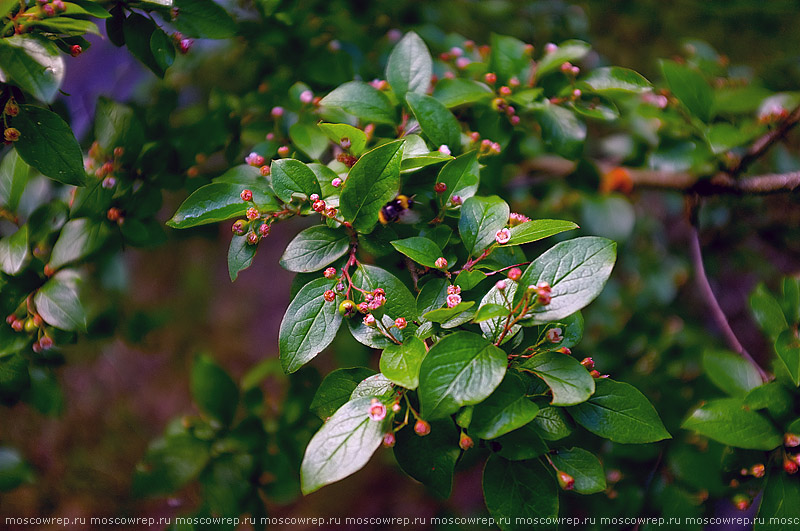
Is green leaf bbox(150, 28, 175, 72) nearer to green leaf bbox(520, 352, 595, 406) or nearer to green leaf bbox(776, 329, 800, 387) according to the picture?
green leaf bbox(520, 352, 595, 406)

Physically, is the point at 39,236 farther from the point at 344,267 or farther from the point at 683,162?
the point at 683,162

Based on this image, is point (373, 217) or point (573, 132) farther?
point (573, 132)

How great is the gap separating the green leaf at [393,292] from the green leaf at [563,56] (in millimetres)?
469

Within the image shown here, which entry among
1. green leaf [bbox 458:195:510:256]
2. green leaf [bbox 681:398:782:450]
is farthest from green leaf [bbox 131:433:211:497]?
green leaf [bbox 681:398:782:450]

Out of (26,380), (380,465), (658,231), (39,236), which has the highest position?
(39,236)

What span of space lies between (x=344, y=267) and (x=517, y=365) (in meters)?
0.24

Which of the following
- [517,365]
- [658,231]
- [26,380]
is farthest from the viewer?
[658,231]

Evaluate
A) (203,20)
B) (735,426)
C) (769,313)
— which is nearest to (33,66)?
(203,20)

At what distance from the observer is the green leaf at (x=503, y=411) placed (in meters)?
0.48

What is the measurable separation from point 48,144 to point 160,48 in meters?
0.20

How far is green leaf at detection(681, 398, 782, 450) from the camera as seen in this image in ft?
2.05

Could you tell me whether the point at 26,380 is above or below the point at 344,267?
below

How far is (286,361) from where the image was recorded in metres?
0.55

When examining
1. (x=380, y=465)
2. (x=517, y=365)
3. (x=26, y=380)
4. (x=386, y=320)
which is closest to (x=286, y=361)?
(x=386, y=320)
